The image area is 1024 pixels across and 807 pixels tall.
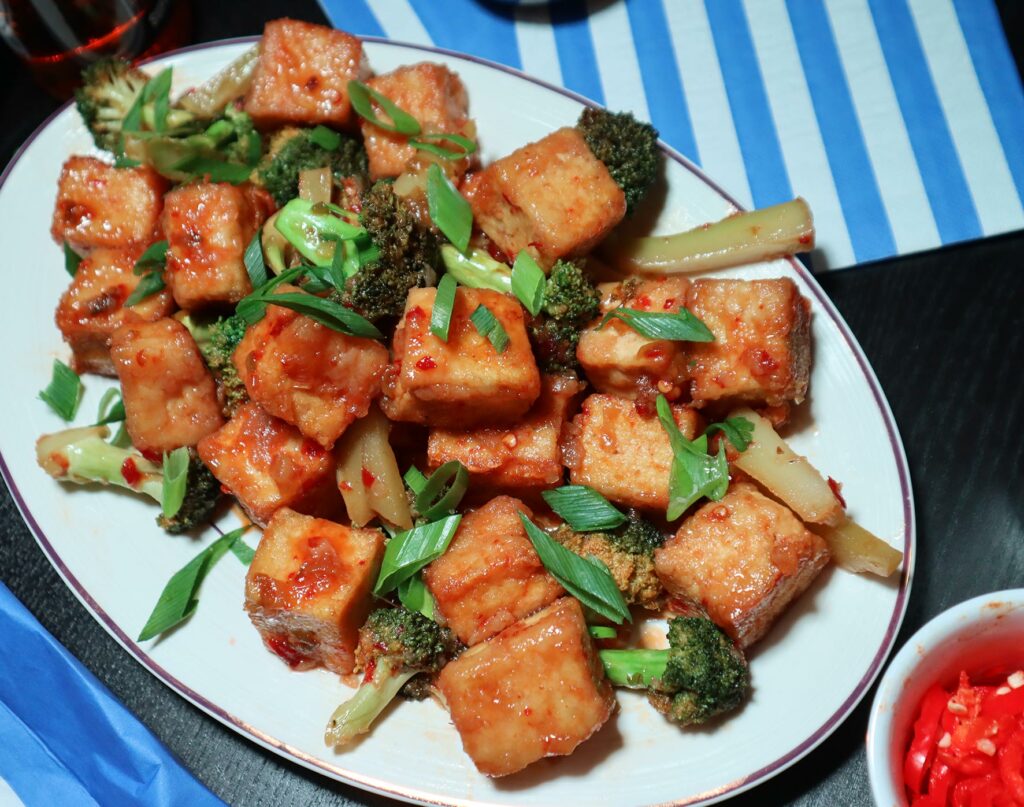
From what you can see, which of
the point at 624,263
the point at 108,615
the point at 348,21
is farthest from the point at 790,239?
the point at 108,615

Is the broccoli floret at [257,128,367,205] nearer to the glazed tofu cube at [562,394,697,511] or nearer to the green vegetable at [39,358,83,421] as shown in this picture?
the green vegetable at [39,358,83,421]

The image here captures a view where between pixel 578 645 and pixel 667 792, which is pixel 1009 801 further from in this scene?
pixel 578 645

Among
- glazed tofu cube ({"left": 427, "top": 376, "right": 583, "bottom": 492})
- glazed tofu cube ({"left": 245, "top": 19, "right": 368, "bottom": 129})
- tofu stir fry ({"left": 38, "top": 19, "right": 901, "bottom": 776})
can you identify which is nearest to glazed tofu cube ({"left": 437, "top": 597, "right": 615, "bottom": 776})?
tofu stir fry ({"left": 38, "top": 19, "right": 901, "bottom": 776})

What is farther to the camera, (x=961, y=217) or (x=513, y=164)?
(x=961, y=217)

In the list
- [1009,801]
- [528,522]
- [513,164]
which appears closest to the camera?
[1009,801]

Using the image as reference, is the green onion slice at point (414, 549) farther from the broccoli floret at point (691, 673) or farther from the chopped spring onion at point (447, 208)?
the chopped spring onion at point (447, 208)

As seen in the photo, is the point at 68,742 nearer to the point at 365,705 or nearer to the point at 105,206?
the point at 365,705

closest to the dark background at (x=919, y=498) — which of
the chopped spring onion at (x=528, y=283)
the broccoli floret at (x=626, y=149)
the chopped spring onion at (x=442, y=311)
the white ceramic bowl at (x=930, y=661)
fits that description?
the white ceramic bowl at (x=930, y=661)
